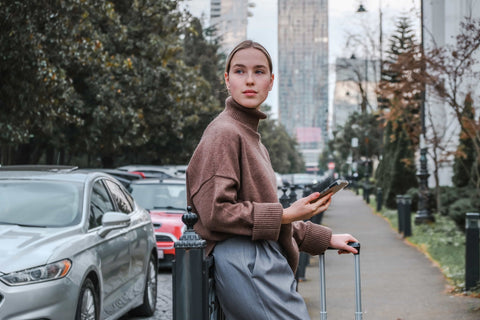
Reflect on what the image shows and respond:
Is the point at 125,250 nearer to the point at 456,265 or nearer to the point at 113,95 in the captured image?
the point at 456,265

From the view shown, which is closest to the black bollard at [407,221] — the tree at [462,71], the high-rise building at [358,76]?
Answer: the tree at [462,71]

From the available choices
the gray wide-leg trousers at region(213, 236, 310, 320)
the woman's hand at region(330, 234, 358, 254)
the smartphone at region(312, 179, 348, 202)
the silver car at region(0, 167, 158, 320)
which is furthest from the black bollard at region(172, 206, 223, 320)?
the silver car at region(0, 167, 158, 320)

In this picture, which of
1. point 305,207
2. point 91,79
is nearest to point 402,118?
point 91,79

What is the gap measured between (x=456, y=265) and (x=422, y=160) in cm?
920

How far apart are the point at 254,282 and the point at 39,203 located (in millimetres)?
4282

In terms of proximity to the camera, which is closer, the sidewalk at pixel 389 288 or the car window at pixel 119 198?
the car window at pixel 119 198

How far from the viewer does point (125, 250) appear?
7.39m

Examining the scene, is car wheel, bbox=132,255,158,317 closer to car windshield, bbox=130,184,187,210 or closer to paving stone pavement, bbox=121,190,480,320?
paving stone pavement, bbox=121,190,480,320

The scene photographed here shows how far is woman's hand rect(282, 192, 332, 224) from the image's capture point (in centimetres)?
298

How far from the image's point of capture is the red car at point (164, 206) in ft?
40.7

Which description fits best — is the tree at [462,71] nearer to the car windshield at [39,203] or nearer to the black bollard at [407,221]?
the black bollard at [407,221]

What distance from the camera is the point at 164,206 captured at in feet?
44.3

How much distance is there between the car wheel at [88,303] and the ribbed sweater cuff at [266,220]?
332cm

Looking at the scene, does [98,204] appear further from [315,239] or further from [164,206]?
[164,206]
